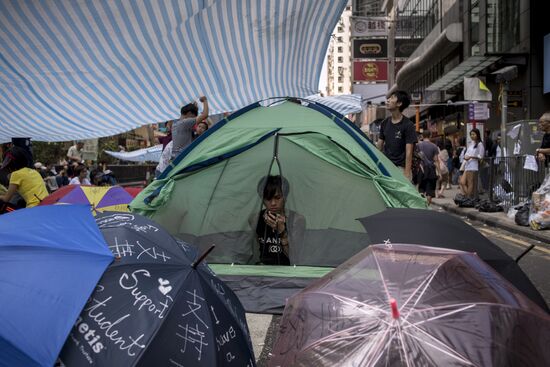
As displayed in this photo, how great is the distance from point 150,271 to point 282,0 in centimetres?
357

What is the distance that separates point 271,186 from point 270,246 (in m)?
0.57

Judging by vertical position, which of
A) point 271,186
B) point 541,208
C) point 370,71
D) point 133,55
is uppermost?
point 370,71

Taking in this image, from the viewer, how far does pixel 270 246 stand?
558 cm

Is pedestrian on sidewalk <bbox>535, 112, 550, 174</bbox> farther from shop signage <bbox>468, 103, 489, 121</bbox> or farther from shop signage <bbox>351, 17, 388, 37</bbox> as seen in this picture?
shop signage <bbox>351, 17, 388, 37</bbox>

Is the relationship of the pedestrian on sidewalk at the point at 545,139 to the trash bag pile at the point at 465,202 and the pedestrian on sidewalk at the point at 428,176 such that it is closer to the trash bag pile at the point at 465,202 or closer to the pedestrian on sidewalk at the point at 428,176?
the pedestrian on sidewalk at the point at 428,176

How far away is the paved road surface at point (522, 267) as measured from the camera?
3836 mm

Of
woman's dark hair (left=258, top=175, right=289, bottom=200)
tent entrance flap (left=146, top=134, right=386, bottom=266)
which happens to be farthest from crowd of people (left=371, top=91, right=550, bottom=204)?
woman's dark hair (left=258, top=175, right=289, bottom=200)

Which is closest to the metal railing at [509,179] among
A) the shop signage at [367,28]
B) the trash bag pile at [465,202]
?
the trash bag pile at [465,202]

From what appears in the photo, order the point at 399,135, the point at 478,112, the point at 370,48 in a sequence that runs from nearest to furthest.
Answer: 1. the point at 399,135
2. the point at 478,112
3. the point at 370,48

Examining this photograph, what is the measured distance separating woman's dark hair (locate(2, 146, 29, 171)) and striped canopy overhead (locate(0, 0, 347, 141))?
1.61 m

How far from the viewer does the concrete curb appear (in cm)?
878

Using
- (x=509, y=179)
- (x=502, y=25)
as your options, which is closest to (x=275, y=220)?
(x=509, y=179)

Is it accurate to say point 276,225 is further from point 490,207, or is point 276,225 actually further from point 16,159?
point 490,207

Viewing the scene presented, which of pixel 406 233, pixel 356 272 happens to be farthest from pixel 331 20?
pixel 356 272
